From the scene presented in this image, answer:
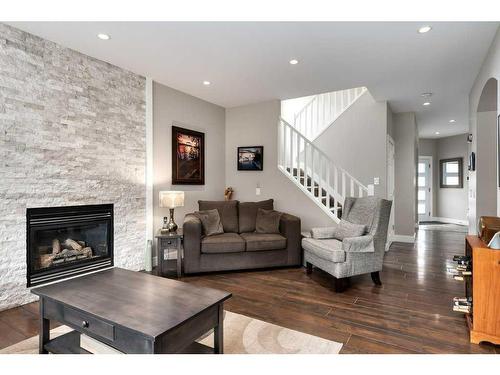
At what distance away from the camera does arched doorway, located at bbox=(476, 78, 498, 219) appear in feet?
12.3

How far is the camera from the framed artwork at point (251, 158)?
503 cm

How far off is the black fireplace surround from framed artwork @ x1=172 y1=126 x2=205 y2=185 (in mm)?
1218

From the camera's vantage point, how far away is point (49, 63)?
2.94 metres

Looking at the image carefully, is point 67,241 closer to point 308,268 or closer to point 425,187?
point 308,268

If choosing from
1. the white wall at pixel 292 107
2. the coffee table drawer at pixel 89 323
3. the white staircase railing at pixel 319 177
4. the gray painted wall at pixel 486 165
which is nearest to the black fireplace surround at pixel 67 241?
the coffee table drawer at pixel 89 323

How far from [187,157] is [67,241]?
206cm

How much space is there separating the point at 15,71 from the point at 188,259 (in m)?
2.65

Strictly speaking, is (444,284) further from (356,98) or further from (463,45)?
(356,98)

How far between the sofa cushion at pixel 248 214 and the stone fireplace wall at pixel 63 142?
4.59 ft

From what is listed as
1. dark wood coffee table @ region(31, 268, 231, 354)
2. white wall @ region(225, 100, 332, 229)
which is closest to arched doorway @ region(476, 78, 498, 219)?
white wall @ region(225, 100, 332, 229)

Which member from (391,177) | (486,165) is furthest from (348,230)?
(391,177)

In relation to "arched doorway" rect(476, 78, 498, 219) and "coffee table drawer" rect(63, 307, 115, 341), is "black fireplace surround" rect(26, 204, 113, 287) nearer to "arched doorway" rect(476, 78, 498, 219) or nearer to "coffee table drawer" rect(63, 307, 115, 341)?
"coffee table drawer" rect(63, 307, 115, 341)

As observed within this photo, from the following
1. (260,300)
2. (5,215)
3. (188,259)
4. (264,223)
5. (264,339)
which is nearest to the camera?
(264,339)

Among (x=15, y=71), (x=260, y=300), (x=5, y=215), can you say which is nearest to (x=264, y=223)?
(x=260, y=300)
